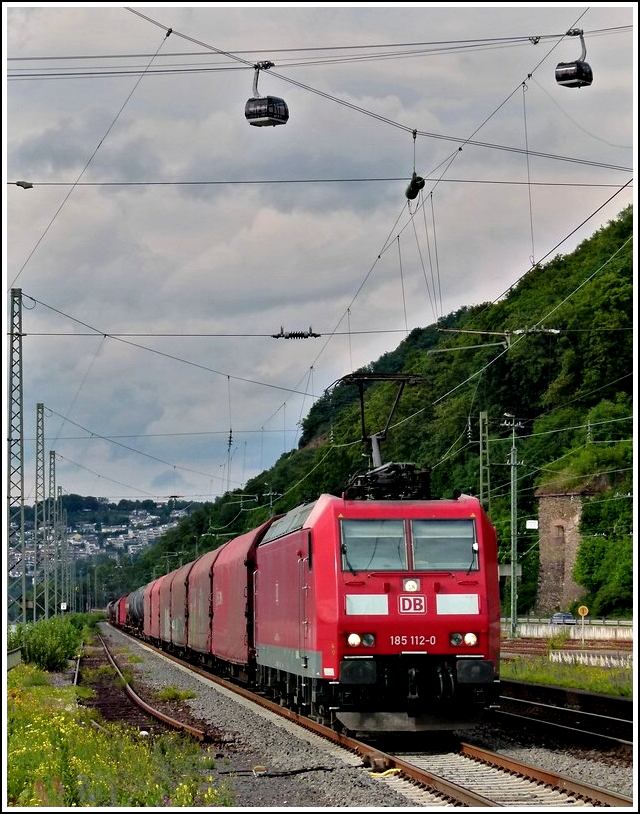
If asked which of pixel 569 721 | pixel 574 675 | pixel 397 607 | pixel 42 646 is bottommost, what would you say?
pixel 42 646

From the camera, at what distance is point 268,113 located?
18.7m

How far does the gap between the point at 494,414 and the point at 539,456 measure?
6241 mm

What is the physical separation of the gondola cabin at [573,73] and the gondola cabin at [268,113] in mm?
3978

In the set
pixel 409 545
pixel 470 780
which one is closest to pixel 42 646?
pixel 409 545

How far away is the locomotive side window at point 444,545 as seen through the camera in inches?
671

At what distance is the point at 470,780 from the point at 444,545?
13.4 feet

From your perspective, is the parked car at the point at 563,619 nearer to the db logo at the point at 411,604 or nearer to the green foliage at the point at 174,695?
the green foliage at the point at 174,695

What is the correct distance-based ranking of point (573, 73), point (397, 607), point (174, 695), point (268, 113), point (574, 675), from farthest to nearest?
1. point (574, 675)
2. point (174, 695)
3. point (268, 113)
4. point (573, 73)
5. point (397, 607)

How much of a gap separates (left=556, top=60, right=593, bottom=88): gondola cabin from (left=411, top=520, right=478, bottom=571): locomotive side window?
6.32 meters

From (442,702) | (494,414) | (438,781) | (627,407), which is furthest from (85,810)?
(494,414)

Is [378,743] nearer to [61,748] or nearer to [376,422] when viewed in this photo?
[61,748]

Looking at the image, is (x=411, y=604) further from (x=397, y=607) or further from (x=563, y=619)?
(x=563, y=619)

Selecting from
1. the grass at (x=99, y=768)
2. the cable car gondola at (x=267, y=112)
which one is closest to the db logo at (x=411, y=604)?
the grass at (x=99, y=768)

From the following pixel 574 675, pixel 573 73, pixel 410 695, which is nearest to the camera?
pixel 410 695
